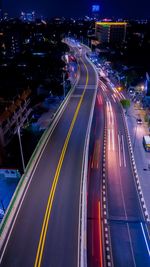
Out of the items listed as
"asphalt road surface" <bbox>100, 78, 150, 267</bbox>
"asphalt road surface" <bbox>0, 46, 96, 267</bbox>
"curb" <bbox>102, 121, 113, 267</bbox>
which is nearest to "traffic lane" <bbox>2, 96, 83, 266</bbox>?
"asphalt road surface" <bbox>0, 46, 96, 267</bbox>

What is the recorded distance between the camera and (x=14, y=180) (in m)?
44.2

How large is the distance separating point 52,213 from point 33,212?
2.37 metres

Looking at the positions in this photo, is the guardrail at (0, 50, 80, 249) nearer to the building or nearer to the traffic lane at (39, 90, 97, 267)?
the traffic lane at (39, 90, 97, 267)

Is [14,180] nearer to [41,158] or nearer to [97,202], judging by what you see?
[41,158]

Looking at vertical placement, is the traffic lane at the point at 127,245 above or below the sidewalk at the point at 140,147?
below

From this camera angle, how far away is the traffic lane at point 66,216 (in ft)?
77.2

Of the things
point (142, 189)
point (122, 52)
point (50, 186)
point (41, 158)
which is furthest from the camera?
point (122, 52)

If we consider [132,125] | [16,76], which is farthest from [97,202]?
[16,76]

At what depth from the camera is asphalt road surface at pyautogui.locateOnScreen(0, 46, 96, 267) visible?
23500 millimetres

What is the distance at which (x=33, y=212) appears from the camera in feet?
93.8

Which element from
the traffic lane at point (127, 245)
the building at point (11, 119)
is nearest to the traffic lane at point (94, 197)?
the traffic lane at point (127, 245)

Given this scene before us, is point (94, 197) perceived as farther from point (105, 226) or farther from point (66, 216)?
point (66, 216)

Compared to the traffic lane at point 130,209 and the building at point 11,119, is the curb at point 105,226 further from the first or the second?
the building at point 11,119

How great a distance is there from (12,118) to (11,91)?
2556 centimetres
